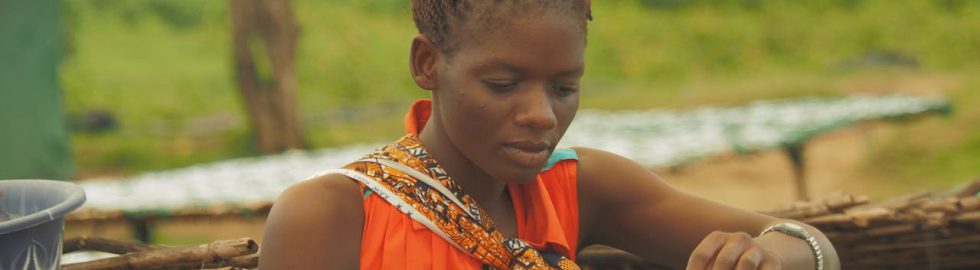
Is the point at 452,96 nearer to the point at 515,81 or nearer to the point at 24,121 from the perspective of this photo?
the point at 515,81

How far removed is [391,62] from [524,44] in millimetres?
13248

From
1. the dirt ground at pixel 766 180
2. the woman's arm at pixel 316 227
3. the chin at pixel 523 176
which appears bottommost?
the dirt ground at pixel 766 180

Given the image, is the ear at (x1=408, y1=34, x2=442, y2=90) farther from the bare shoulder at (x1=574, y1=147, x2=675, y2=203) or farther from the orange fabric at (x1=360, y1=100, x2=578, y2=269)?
the bare shoulder at (x1=574, y1=147, x2=675, y2=203)

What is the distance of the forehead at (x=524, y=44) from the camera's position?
5.73 ft

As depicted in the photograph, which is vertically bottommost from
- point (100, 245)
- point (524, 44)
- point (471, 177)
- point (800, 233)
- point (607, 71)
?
point (607, 71)

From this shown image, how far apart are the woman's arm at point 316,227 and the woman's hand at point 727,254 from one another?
562 mm

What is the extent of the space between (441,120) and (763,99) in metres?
11.2

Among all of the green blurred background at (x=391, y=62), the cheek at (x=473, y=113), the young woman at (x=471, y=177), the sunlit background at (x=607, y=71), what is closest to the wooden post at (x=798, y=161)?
the sunlit background at (x=607, y=71)

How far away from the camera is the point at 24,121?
7.19 m

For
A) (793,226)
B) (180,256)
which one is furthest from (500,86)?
(180,256)

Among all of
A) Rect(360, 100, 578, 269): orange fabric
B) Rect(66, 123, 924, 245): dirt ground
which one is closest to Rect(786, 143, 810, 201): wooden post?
Rect(66, 123, 924, 245): dirt ground

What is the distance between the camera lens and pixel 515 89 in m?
1.77

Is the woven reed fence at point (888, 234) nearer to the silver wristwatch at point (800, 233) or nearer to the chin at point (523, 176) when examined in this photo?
the silver wristwatch at point (800, 233)

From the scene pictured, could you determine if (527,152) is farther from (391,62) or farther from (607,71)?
(607,71)
